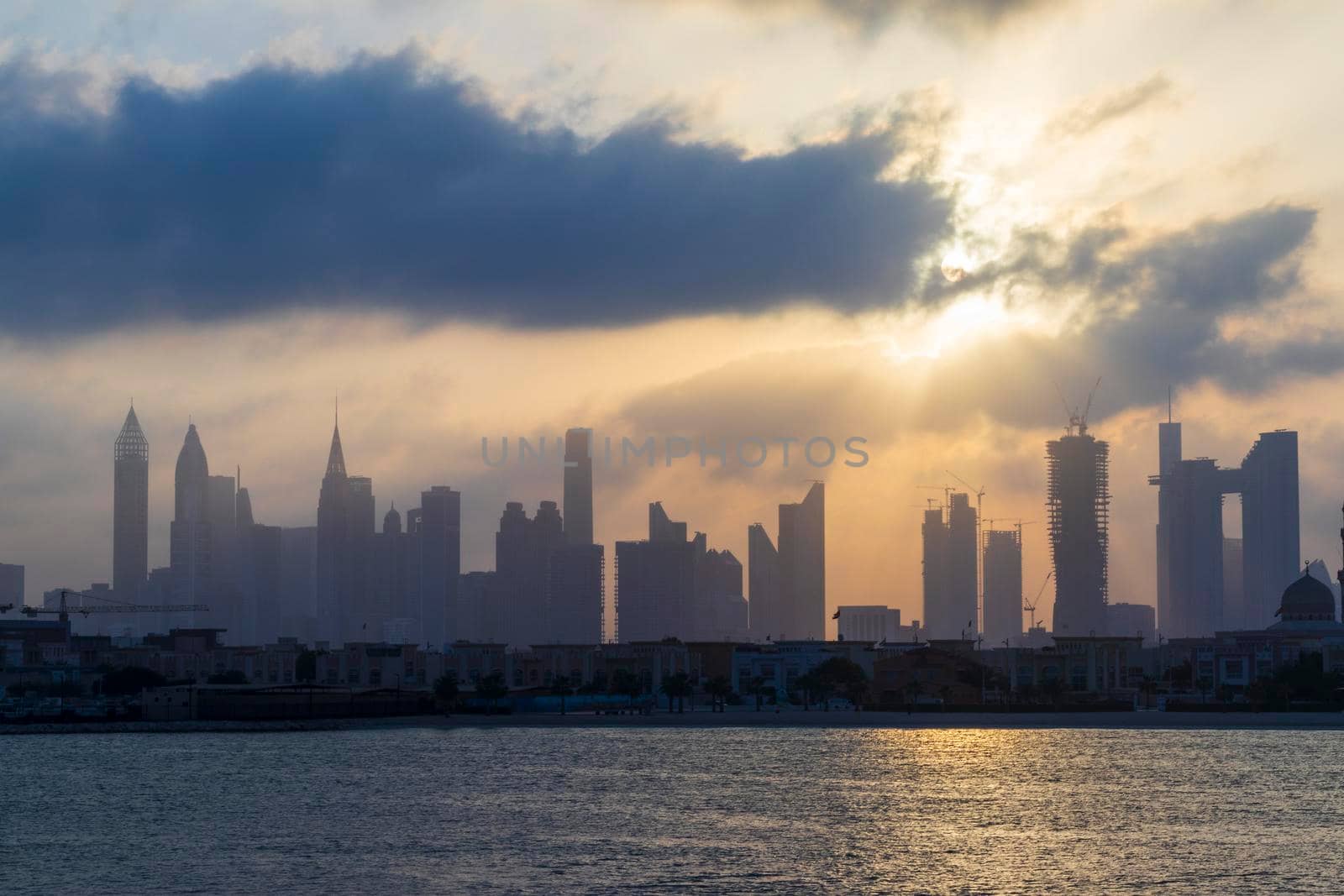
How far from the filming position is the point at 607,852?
92.1 metres

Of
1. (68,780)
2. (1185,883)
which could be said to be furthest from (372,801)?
(1185,883)

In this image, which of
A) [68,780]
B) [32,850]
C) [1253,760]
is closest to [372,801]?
[32,850]

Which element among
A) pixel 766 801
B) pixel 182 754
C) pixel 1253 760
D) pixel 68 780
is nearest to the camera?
pixel 766 801

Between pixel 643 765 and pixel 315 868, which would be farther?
pixel 643 765

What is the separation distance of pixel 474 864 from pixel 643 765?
56652mm

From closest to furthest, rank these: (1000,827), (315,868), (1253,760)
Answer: (315,868) < (1000,827) < (1253,760)

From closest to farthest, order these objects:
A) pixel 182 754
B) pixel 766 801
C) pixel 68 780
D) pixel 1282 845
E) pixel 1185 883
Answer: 1. pixel 1185 883
2. pixel 1282 845
3. pixel 766 801
4. pixel 68 780
5. pixel 182 754

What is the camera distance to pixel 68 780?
458ft

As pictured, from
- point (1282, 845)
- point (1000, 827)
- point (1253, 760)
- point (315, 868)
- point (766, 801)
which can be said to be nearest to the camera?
point (315, 868)

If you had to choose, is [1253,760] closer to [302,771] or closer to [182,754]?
[302,771]

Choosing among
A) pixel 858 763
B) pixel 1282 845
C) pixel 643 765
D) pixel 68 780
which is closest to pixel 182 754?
pixel 68 780

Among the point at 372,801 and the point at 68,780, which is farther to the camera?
the point at 68,780

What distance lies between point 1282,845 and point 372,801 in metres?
61.1

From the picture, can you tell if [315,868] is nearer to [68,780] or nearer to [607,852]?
[607,852]
